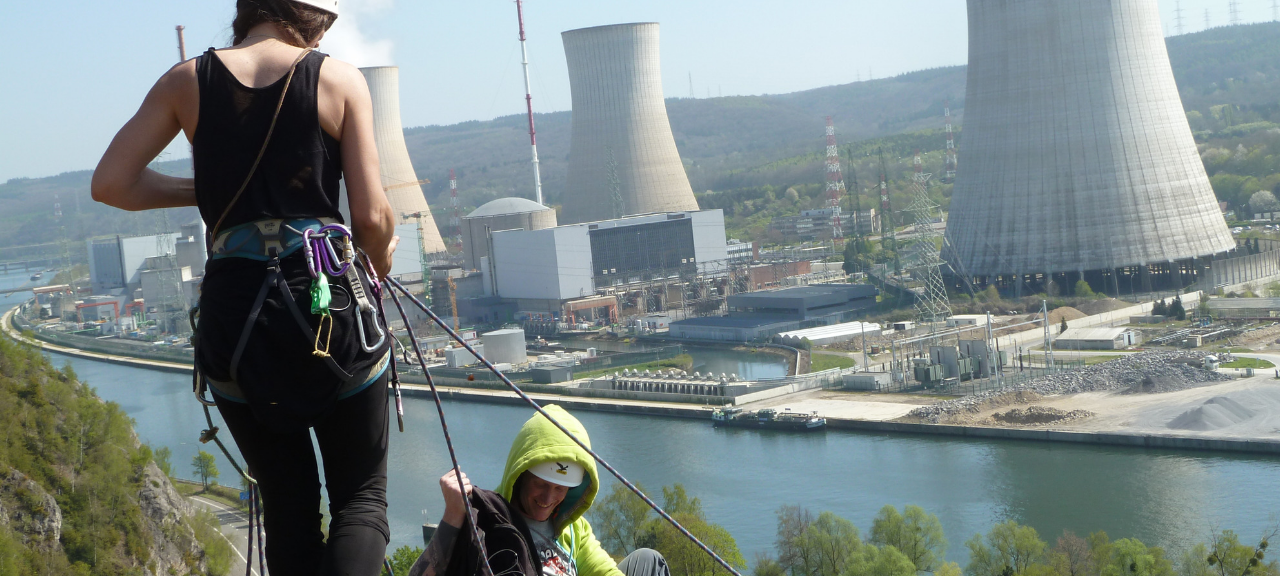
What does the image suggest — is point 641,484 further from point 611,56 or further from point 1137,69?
point 611,56

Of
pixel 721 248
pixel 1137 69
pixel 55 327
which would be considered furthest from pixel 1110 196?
pixel 55 327

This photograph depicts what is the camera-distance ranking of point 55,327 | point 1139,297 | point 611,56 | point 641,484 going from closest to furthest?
1. point 641,484
2. point 1139,297
3. point 611,56
4. point 55,327

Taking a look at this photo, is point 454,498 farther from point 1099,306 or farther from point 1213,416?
point 1099,306

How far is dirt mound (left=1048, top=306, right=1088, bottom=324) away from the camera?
28.4 ft

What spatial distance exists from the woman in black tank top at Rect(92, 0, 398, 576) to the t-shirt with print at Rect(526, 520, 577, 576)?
0.24 ft

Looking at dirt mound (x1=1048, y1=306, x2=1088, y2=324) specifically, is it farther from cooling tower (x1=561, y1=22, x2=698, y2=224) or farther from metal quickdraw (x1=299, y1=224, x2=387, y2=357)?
metal quickdraw (x1=299, y1=224, x2=387, y2=357)

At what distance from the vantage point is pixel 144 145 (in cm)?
47

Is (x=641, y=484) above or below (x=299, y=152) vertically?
below

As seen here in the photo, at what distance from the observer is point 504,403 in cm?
782

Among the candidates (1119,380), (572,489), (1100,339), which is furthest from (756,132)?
(572,489)

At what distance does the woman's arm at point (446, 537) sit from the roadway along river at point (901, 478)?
12.8 feet

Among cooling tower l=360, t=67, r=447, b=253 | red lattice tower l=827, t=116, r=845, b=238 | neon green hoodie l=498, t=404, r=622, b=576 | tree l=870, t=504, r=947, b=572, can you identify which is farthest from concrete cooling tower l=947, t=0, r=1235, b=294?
neon green hoodie l=498, t=404, r=622, b=576

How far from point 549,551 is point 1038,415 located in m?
5.87

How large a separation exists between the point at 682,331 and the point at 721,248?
2.60 metres
